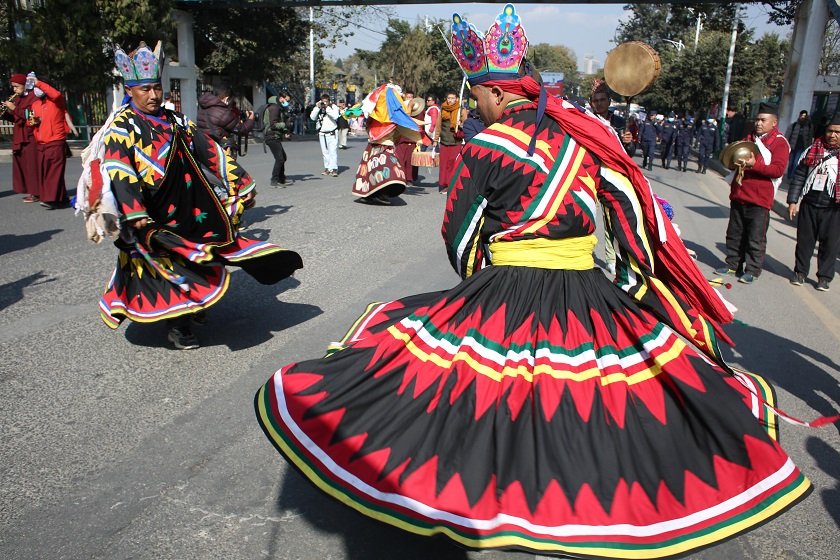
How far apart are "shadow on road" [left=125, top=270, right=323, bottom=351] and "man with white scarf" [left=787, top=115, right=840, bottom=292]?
17.3 feet

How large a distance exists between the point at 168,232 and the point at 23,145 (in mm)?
7709

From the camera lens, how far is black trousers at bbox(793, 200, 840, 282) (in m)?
7.55

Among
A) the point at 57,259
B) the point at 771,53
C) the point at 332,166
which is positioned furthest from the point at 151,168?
the point at 771,53

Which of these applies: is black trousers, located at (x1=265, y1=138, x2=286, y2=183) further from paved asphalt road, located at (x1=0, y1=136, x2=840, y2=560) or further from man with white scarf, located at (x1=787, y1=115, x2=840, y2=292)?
man with white scarf, located at (x1=787, y1=115, x2=840, y2=292)

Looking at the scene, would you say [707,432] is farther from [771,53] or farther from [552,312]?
[771,53]

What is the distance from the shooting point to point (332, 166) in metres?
16.4

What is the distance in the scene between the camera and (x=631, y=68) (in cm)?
579

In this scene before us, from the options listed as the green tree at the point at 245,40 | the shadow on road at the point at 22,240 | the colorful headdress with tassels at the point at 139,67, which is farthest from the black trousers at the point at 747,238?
the green tree at the point at 245,40

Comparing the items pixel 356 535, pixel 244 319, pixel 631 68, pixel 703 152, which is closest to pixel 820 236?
pixel 631 68

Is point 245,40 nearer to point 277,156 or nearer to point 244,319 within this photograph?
point 277,156

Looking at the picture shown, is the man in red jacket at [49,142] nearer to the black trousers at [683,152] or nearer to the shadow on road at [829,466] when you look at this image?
the shadow on road at [829,466]

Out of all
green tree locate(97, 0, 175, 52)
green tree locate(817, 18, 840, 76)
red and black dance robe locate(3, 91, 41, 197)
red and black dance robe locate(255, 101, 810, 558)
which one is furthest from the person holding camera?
green tree locate(817, 18, 840, 76)

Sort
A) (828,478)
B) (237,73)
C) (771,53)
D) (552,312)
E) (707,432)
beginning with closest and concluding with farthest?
1. (707,432)
2. (552,312)
3. (828,478)
4. (237,73)
5. (771,53)

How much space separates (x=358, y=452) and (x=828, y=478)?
2.47 m
